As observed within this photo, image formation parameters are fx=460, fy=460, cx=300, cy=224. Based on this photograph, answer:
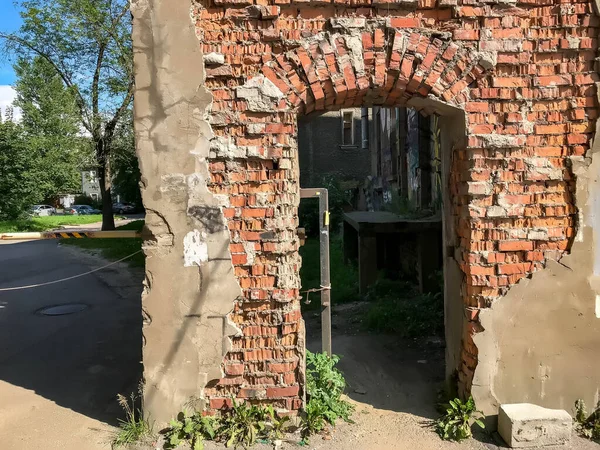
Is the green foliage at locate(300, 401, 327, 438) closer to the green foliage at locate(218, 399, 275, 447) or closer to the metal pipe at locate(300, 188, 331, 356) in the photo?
the green foliage at locate(218, 399, 275, 447)

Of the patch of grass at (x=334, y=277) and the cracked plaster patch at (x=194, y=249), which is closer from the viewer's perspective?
the cracked plaster patch at (x=194, y=249)

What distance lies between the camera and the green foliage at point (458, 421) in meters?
A: 3.83

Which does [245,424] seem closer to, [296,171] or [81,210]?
[296,171]

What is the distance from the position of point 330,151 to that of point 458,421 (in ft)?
58.1

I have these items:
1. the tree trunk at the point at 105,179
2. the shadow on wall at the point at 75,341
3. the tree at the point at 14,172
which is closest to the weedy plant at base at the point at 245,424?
the shadow on wall at the point at 75,341

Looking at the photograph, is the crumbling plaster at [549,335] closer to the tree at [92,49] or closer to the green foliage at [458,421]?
the green foliage at [458,421]

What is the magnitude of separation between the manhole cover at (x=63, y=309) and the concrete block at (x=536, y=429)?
7742 millimetres

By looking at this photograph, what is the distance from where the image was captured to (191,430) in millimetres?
3746

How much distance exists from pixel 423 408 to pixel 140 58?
4049mm

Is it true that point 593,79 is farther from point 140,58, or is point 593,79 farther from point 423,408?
point 140,58

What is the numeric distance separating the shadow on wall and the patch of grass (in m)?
3.27

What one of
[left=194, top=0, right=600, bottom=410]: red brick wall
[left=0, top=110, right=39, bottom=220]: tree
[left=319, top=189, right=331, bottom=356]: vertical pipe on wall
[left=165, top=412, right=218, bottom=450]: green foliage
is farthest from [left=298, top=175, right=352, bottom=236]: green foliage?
[left=0, top=110, right=39, bottom=220]: tree

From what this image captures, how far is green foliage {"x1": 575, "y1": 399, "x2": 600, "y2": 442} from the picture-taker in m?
3.80

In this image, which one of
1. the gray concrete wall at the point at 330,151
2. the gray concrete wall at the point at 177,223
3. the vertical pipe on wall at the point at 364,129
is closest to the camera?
the gray concrete wall at the point at 177,223
